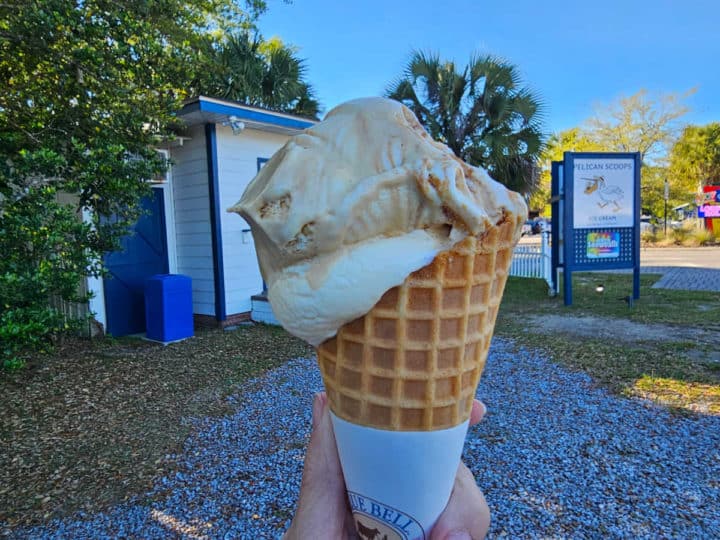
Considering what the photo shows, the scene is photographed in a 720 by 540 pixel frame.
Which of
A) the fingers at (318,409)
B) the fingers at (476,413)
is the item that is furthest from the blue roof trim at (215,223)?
the fingers at (476,413)

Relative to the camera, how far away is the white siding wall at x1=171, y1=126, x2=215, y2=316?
7.38 meters

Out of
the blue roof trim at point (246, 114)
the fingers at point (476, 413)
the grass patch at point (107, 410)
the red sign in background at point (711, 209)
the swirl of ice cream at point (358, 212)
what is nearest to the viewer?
the swirl of ice cream at point (358, 212)

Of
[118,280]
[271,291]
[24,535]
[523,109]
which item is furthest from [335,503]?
[523,109]

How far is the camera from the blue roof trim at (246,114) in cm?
639

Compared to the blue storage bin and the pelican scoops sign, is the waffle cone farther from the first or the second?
the pelican scoops sign

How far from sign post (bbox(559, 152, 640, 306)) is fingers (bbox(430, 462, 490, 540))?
26.9 ft

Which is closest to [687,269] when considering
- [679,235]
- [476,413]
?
[679,235]

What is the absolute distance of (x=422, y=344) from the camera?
1.26 meters

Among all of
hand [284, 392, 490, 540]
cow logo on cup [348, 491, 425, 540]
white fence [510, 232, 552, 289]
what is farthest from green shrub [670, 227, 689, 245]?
cow logo on cup [348, 491, 425, 540]

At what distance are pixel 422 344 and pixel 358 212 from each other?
414 mm

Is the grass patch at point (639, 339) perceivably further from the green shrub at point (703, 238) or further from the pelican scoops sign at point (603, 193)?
the green shrub at point (703, 238)

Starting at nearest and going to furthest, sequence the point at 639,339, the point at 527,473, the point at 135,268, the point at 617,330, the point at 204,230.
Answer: the point at 527,473, the point at 639,339, the point at 617,330, the point at 135,268, the point at 204,230

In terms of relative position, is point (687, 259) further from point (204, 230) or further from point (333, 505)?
point (333, 505)

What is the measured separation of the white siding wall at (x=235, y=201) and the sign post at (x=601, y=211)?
575cm
